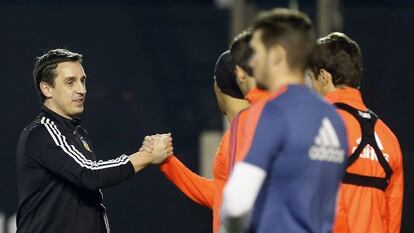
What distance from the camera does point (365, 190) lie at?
190 inches

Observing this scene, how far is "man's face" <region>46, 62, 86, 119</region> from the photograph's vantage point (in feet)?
17.0

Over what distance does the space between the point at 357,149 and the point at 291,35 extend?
114 cm

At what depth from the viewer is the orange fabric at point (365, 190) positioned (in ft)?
15.7

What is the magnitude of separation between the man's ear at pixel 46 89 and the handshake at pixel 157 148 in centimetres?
49

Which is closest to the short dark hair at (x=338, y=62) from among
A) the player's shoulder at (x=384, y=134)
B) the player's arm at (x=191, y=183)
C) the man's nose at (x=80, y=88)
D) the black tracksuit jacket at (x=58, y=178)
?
the player's shoulder at (x=384, y=134)

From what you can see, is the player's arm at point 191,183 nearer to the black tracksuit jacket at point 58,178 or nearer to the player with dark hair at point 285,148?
the black tracksuit jacket at point 58,178

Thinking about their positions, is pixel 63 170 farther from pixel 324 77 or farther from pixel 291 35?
pixel 291 35

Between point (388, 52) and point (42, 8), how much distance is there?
2.41 m

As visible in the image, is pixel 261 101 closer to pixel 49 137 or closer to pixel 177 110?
pixel 49 137

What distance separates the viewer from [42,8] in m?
8.18

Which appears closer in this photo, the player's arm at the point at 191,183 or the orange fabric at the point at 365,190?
the orange fabric at the point at 365,190

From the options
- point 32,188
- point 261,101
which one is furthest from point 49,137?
point 261,101

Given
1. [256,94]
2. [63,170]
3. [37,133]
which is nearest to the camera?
[256,94]

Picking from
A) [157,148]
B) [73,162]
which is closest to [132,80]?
[157,148]
